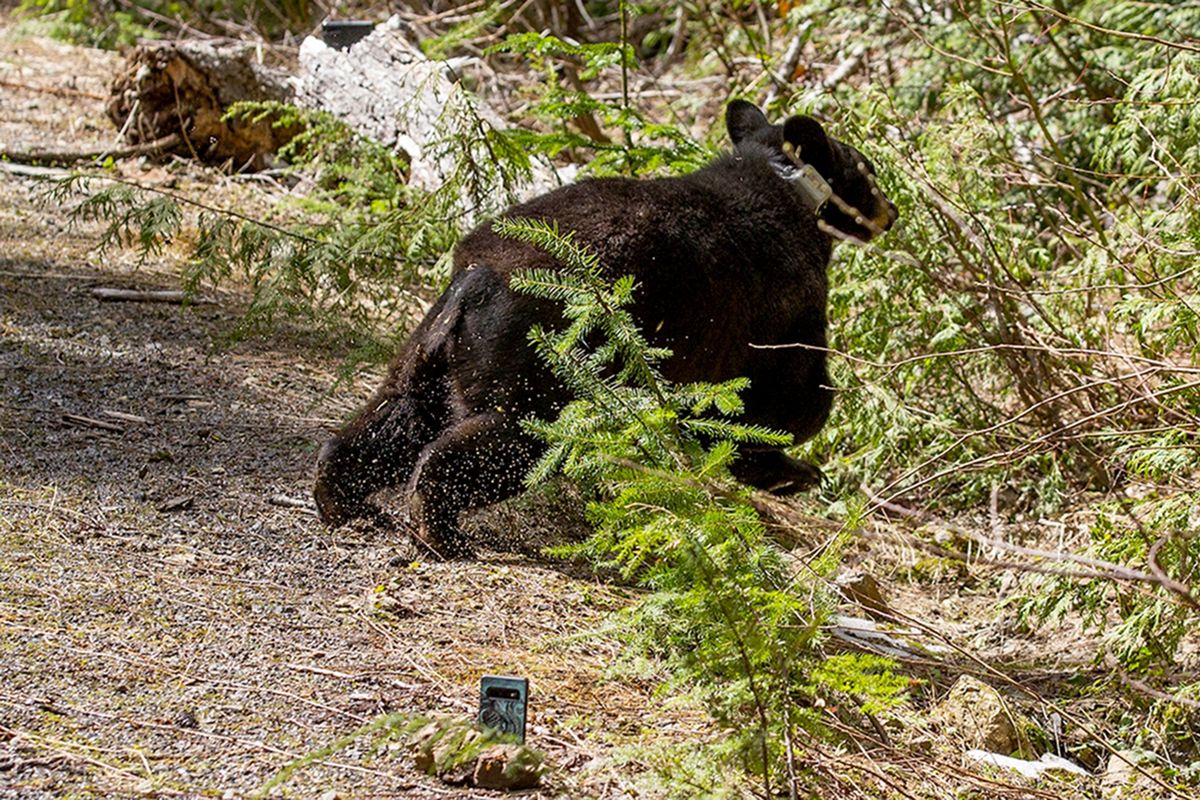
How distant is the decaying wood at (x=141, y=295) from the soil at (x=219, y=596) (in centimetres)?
6

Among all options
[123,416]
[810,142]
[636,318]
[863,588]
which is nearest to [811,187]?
[810,142]

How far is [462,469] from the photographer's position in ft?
16.1

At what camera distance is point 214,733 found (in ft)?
10.9

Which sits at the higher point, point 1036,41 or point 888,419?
point 1036,41

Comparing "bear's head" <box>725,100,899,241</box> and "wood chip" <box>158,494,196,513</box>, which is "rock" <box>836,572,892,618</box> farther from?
"wood chip" <box>158,494,196,513</box>

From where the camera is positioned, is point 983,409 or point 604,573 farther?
point 983,409

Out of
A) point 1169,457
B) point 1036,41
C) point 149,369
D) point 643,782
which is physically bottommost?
point 149,369

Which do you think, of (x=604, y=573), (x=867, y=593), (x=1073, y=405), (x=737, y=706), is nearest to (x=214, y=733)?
(x=737, y=706)

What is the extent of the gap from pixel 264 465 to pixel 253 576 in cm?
115

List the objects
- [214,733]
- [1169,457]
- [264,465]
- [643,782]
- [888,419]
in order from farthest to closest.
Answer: [888,419] → [264,465] → [1169,457] → [214,733] → [643,782]

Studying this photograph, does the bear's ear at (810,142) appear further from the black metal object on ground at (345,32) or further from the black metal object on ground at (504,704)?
the black metal object on ground at (345,32)

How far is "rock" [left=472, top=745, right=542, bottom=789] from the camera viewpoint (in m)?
3.23

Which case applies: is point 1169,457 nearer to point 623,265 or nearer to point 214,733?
point 623,265

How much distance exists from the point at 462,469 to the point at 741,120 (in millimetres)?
2769
